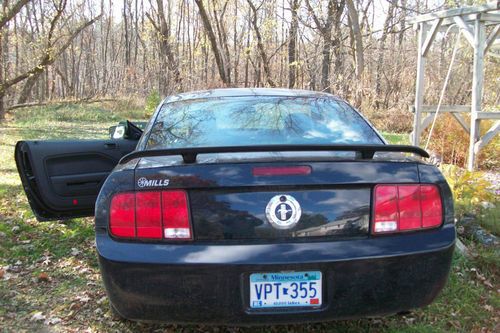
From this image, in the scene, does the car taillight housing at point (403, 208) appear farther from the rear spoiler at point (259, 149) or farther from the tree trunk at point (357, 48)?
the tree trunk at point (357, 48)

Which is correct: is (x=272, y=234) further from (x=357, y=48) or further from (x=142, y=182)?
(x=357, y=48)

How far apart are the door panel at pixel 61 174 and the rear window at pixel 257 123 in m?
0.87

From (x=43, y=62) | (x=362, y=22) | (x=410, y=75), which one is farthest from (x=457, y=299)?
(x=362, y=22)

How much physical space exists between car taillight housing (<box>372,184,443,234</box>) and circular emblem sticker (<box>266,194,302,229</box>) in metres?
0.39

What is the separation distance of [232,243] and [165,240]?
32 cm

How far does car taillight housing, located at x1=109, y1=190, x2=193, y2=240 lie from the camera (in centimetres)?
220

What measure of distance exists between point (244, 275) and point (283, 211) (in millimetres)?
344

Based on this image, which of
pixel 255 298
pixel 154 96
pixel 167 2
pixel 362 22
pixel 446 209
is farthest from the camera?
pixel 167 2

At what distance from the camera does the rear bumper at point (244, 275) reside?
212 centimetres

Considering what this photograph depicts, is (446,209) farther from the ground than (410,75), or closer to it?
closer to it

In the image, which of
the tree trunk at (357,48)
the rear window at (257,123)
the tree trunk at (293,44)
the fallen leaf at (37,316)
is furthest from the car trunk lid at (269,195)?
the tree trunk at (293,44)

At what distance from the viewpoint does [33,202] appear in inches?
145

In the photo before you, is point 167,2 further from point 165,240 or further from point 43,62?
point 165,240

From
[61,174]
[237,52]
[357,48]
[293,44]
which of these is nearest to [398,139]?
[357,48]
